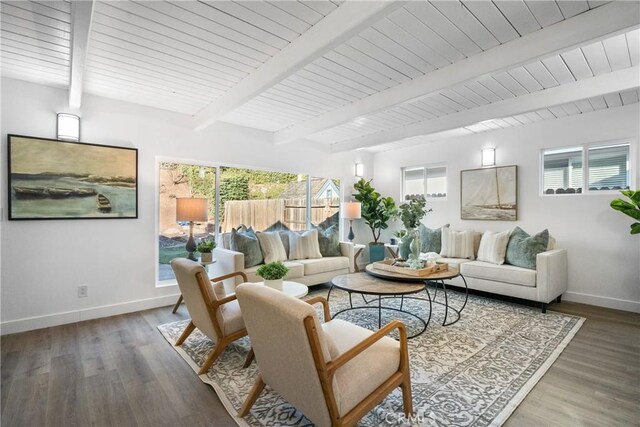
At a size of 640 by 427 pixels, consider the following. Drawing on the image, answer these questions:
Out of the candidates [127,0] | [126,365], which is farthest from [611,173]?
[126,365]

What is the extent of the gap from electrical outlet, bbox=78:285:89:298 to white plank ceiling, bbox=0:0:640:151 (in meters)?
2.15

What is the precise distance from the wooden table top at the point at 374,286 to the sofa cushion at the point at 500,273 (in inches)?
59.4


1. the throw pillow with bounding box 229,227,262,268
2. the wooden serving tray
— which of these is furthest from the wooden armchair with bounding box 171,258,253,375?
→ the wooden serving tray

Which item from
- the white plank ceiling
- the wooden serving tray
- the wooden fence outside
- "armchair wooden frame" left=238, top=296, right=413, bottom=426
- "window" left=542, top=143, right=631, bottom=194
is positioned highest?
the white plank ceiling

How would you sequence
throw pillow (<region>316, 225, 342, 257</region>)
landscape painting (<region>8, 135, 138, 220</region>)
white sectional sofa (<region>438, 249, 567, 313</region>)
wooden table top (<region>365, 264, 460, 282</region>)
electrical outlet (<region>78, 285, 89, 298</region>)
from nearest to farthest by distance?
1. landscape painting (<region>8, 135, 138, 220</region>)
2. wooden table top (<region>365, 264, 460, 282</region>)
3. electrical outlet (<region>78, 285, 89, 298</region>)
4. white sectional sofa (<region>438, 249, 567, 313</region>)
5. throw pillow (<region>316, 225, 342, 257</region>)

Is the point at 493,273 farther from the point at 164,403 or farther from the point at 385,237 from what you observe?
the point at 164,403

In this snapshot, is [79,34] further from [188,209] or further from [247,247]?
[247,247]

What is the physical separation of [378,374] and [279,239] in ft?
10.1

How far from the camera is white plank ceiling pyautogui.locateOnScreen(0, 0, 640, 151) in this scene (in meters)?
1.98

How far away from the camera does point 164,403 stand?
6.42 feet

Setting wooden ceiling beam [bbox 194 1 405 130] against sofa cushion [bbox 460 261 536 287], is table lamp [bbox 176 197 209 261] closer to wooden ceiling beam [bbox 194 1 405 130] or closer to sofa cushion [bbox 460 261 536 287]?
wooden ceiling beam [bbox 194 1 405 130]

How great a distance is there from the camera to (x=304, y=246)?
474 centimetres

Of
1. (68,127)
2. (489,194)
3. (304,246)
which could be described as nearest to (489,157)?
(489,194)

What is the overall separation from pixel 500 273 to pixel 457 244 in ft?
2.82
